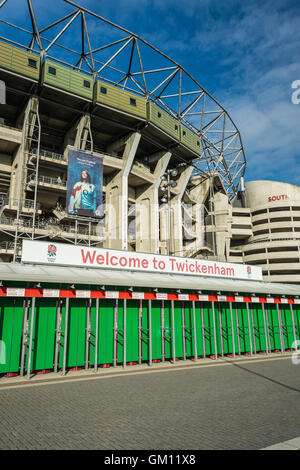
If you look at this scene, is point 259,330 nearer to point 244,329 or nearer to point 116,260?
point 244,329

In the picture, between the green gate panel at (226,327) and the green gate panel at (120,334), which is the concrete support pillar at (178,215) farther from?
the green gate panel at (120,334)

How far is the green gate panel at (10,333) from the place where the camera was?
1299 centimetres

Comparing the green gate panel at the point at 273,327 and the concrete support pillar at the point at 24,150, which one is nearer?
the green gate panel at the point at 273,327

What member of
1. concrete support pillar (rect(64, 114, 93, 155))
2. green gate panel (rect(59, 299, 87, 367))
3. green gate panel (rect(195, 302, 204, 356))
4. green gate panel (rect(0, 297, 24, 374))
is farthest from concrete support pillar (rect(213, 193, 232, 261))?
green gate panel (rect(0, 297, 24, 374))

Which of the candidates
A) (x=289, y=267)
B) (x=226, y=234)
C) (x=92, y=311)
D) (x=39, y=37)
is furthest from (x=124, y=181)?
(x=289, y=267)

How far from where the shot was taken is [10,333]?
43.4 ft

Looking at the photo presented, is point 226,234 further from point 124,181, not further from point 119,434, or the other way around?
point 119,434

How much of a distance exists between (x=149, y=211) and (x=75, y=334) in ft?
119

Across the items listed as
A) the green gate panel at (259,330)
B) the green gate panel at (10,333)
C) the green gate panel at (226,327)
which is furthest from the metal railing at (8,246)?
the green gate panel at (259,330)

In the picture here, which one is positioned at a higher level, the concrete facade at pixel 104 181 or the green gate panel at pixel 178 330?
the concrete facade at pixel 104 181

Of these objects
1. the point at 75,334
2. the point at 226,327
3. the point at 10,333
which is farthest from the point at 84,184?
the point at 10,333

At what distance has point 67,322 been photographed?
14305 millimetres

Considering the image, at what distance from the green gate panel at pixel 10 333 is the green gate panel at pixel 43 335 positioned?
61 centimetres
